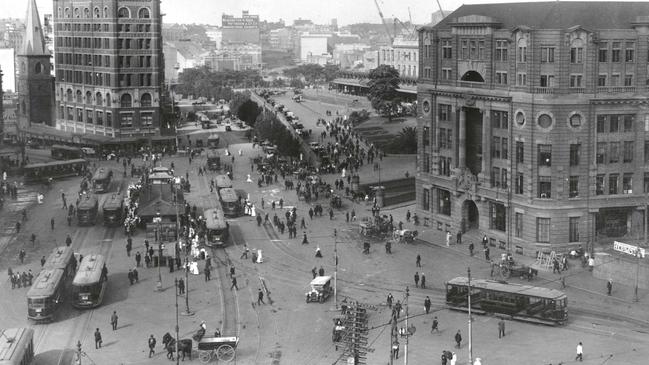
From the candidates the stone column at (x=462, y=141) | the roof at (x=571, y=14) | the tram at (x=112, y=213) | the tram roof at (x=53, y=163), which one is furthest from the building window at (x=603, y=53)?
the tram roof at (x=53, y=163)

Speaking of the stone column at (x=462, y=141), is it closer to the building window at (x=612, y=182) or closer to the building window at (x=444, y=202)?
the building window at (x=444, y=202)

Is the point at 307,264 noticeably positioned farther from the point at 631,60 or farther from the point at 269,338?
the point at 631,60

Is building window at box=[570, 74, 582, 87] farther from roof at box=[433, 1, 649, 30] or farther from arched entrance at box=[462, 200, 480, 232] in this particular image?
arched entrance at box=[462, 200, 480, 232]

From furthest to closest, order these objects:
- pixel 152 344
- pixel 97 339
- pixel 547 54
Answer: pixel 547 54 → pixel 97 339 → pixel 152 344

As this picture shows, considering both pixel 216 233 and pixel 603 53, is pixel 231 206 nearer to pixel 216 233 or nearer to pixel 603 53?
pixel 216 233

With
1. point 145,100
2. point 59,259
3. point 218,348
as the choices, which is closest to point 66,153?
point 145,100

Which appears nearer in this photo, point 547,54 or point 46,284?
point 46,284
